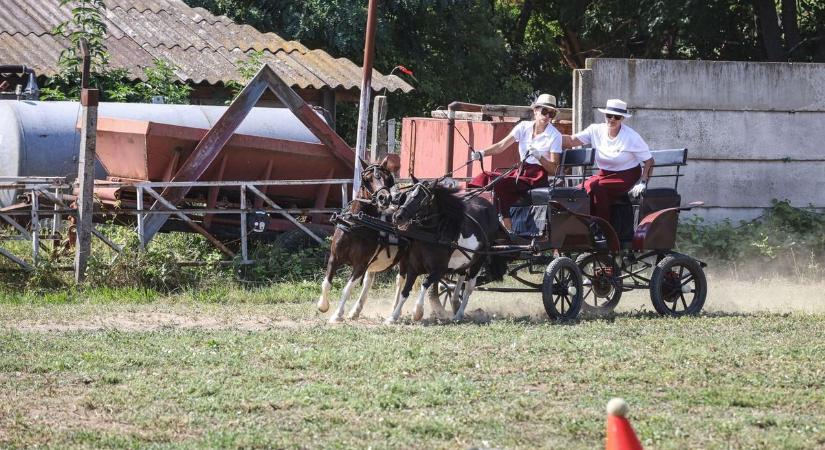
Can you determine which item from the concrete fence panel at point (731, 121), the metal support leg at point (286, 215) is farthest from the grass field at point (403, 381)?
the concrete fence panel at point (731, 121)

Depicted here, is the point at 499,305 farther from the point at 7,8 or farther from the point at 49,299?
the point at 7,8

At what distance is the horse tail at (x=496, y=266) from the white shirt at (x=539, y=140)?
3.35 feet

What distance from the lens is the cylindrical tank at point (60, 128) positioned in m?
15.5

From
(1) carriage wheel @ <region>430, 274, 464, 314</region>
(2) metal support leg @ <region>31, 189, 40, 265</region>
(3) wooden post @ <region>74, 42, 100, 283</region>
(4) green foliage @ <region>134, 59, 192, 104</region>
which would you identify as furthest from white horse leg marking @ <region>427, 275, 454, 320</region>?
(4) green foliage @ <region>134, 59, 192, 104</region>

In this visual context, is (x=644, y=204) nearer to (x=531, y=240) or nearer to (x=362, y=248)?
(x=531, y=240)

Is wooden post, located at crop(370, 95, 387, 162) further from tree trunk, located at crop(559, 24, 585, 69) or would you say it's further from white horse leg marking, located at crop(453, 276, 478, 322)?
tree trunk, located at crop(559, 24, 585, 69)

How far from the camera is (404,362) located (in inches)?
351

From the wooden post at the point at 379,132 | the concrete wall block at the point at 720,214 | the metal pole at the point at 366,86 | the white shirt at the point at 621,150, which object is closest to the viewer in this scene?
the white shirt at the point at 621,150

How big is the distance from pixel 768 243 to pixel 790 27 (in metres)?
8.63

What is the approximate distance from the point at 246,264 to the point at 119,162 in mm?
1964

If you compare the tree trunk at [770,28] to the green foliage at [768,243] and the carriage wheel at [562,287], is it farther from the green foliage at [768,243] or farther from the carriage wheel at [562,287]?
the carriage wheel at [562,287]

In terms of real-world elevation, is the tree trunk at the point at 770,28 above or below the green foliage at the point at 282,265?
above

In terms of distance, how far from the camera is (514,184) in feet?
39.9

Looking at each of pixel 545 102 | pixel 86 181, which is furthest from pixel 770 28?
pixel 86 181
